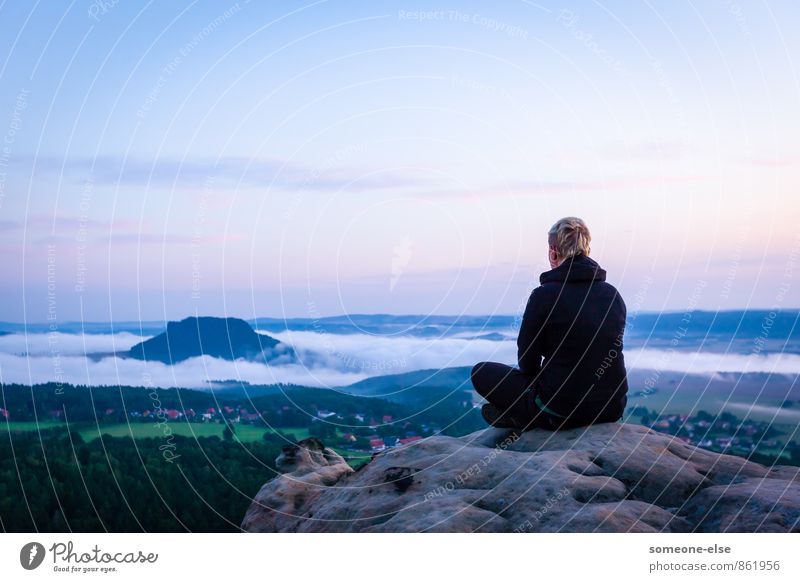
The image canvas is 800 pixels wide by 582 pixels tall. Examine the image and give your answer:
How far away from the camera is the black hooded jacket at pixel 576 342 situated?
11.6m

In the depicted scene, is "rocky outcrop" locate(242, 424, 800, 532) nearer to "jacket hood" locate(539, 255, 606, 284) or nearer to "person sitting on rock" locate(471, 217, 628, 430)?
"person sitting on rock" locate(471, 217, 628, 430)

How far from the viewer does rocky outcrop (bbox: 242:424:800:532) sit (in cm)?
958

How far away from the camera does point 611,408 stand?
1190 centimetres

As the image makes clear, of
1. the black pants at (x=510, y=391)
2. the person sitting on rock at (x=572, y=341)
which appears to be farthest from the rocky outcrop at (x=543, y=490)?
the person sitting on rock at (x=572, y=341)

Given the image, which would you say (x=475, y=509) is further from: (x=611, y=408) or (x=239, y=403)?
(x=239, y=403)

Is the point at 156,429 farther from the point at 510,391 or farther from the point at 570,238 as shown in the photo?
the point at 570,238
